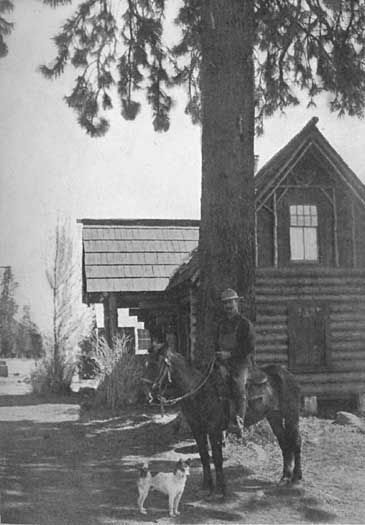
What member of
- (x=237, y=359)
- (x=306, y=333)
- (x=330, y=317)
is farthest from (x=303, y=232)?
(x=237, y=359)

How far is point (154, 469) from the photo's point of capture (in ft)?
23.8

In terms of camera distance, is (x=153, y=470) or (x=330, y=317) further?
(x=330, y=317)

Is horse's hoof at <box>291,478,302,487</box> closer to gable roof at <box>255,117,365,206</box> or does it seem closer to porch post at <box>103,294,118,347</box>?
gable roof at <box>255,117,365,206</box>

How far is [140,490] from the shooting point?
559 cm

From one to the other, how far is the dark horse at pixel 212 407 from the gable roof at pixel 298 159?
6.60m

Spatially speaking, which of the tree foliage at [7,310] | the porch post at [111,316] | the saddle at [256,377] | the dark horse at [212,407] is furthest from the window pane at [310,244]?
the tree foliage at [7,310]

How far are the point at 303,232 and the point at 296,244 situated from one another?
296 mm

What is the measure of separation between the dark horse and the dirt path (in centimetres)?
26

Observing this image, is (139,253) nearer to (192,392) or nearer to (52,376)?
(52,376)

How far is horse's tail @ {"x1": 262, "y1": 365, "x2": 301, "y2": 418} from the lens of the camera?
702cm

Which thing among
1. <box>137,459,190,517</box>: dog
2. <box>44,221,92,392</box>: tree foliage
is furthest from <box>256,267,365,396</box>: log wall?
<box>137,459,190,517</box>: dog

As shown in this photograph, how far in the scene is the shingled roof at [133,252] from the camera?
1459 cm

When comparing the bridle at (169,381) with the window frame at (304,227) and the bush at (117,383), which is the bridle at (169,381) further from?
the window frame at (304,227)

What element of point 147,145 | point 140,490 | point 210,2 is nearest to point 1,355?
point 140,490
